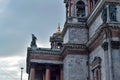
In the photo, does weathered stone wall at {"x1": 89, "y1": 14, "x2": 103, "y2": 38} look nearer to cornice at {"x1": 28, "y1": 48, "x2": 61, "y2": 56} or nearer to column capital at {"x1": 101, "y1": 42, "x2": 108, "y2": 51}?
column capital at {"x1": 101, "y1": 42, "x2": 108, "y2": 51}

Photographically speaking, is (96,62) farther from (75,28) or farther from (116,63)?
(75,28)

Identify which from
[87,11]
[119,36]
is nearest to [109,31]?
[119,36]

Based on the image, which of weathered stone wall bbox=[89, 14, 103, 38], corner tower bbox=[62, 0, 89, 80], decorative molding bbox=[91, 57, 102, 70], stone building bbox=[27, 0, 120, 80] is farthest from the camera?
corner tower bbox=[62, 0, 89, 80]

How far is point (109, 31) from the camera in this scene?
30.6 meters

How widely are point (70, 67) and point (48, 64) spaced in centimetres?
480

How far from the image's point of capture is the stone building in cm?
3053

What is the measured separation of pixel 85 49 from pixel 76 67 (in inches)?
89.2

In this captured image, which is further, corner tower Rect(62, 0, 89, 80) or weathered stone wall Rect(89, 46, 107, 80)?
corner tower Rect(62, 0, 89, 80)

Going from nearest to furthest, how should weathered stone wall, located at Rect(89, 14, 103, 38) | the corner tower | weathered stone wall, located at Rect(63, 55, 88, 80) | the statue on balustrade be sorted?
the statue on balustrade, weathered stone wall, located at Rect(89, 14, 103, 38), weathered stone wall, located at Rect(63, 55, 88, 80), the corner tower

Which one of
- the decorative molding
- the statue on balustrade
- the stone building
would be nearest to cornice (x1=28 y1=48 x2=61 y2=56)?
the stone building

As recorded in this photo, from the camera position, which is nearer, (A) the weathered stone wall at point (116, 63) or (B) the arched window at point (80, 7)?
(A) the weathered stone wall at point (116, 63)

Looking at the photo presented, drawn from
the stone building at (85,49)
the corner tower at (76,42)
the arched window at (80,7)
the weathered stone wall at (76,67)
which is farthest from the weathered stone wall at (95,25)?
the arched window at (80,7)

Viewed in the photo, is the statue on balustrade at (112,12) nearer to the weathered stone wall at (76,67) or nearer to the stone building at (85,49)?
the stone building at (85,49)

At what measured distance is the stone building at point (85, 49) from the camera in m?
30.5
